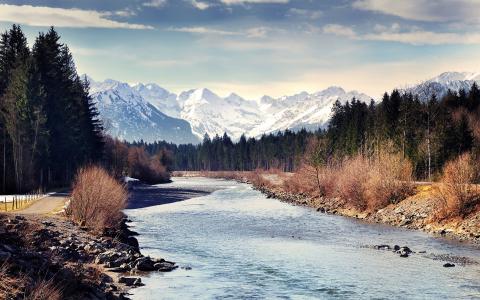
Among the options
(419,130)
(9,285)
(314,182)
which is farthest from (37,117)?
(419,130)

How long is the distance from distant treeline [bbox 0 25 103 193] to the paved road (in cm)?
1356

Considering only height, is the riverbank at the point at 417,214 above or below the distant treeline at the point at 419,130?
below

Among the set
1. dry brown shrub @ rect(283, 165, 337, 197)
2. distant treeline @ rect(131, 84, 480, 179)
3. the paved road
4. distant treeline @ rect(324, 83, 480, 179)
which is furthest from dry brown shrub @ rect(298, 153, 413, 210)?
the paved road

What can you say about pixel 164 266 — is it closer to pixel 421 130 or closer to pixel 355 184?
pixel 355 184

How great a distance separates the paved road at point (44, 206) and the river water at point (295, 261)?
26.2 feet

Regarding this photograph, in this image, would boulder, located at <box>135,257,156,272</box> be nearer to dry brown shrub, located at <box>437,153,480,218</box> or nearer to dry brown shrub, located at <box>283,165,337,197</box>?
dry brown shrub, located at <box>437,153,480,218</box>

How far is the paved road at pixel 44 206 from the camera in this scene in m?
44.0

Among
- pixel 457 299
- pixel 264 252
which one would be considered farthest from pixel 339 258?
pixel 457 299

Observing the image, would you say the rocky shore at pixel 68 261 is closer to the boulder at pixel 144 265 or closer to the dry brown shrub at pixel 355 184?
the boulder at pixel 144 265

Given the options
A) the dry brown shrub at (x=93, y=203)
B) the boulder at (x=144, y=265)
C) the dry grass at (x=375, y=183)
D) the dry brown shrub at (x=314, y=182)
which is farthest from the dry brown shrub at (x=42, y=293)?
the dry brown shrub at (x=314, y=182)

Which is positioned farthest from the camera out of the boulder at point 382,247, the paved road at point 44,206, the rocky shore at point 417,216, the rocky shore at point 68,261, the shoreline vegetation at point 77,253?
the rocky shore at point 417,216

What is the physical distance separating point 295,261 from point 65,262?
53.4 feet

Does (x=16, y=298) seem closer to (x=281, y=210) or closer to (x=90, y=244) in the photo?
(x=90, y=244)

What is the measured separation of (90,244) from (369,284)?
17.0 metres
